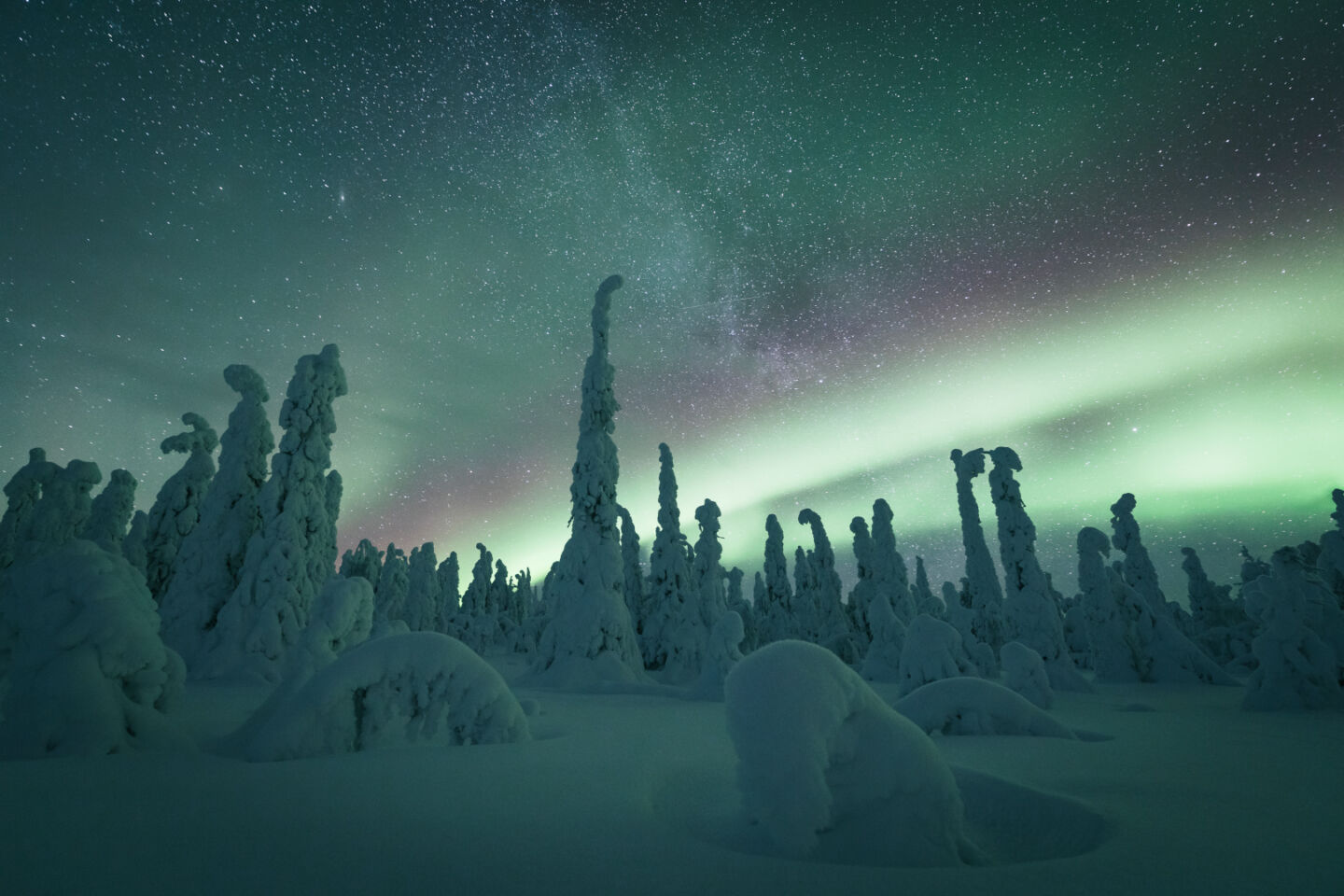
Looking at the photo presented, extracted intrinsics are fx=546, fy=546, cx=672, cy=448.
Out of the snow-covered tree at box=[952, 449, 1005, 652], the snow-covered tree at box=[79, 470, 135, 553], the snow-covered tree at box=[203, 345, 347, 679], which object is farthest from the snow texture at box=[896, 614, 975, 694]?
the snow-covered tree at box=[79, 470, 135, 553]

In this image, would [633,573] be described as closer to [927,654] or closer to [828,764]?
[927,654]

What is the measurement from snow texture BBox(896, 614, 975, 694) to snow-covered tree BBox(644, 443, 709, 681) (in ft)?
48.2

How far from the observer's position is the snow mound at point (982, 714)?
810 centimetres

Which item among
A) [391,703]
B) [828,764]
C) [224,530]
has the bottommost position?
[828,764]

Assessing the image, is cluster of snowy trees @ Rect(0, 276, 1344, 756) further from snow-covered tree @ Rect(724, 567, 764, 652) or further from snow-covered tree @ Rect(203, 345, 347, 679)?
snow-covered tree @ Rect(724, 567, 764, 652)

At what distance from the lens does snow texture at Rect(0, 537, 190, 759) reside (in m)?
5.24

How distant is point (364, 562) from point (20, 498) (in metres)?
24.9

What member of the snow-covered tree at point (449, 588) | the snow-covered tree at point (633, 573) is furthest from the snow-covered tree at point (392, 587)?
the snow-covered tree at point (633, 573)

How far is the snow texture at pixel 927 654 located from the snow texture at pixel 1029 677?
125 centimetres

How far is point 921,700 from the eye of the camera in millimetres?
8383

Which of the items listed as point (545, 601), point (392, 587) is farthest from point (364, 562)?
point (545, 601)

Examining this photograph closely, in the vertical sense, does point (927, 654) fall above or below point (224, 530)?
below

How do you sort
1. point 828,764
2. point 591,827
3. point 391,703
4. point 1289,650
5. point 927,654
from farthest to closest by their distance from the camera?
point 927,654 < point 1289,650 < point 391,703 < point 828,764 < point 591,827

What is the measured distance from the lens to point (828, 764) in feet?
12.9
